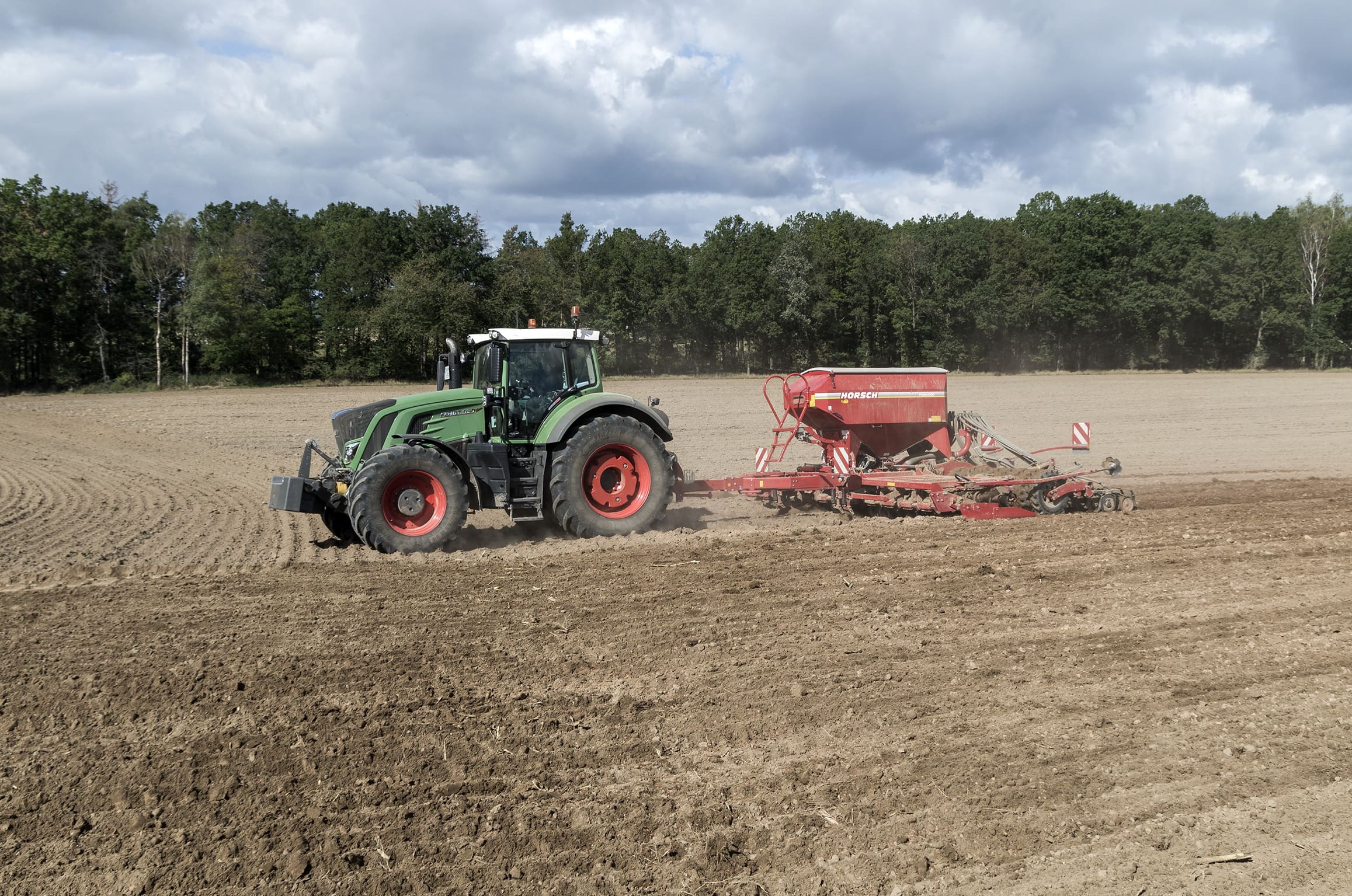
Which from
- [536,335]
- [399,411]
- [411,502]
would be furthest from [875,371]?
[411,502]

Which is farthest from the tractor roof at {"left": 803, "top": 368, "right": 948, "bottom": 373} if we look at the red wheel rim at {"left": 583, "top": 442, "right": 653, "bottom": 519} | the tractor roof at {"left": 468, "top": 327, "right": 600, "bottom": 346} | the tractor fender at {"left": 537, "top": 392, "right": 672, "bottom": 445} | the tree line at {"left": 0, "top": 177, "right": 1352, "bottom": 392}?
the tree line at {"left": 0, "top": 177, "right": 1352, "bottom": 392}

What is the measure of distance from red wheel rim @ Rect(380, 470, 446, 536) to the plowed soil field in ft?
1.37

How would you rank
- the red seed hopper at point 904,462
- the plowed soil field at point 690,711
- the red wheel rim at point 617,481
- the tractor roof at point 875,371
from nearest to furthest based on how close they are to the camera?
the plowed soil field at point 690,711, the red wheel rim at point 617,481, the red seed hopper at point 904,462, the tractor roof at point 875,371

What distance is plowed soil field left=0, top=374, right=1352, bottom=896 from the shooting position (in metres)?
3.76

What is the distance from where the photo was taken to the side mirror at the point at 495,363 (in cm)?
948

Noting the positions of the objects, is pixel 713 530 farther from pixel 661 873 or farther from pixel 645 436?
pixel 661 873

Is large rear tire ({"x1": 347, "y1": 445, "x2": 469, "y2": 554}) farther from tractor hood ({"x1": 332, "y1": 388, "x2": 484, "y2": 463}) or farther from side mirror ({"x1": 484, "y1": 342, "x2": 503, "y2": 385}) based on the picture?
side mirror ({"x1": 484, "y1": 342, "x2": 503, "y2": 385})

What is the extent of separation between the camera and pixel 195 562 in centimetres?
896

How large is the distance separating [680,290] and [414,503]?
43.4 metres

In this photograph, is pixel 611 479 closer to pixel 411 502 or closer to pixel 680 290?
pixel 411 502

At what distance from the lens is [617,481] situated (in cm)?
1006

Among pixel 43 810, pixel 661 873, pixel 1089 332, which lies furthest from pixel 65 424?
pixel 1089 332

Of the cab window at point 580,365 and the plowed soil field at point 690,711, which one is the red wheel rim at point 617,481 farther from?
the cab window at point 580,365

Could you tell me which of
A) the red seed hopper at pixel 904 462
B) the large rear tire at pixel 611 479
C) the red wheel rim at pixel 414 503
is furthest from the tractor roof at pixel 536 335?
the red seed hopper at pixel 904 462
